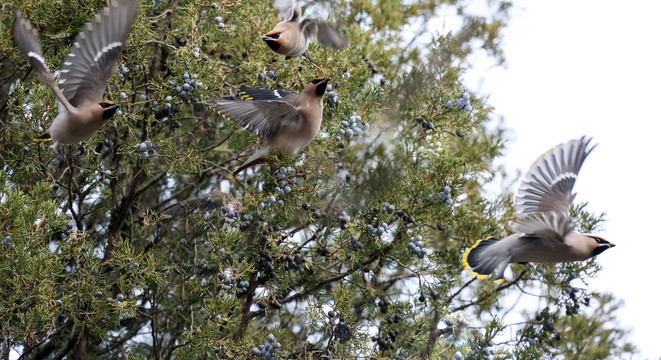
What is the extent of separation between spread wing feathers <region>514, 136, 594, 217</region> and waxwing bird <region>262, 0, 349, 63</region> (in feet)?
4.36

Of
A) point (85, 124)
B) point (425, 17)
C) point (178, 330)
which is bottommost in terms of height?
point (178, 330)

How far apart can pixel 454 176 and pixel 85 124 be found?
203 centimetres

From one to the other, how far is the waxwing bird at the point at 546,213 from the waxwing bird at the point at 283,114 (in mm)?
1203

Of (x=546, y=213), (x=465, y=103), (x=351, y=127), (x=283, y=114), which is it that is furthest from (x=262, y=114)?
(x=546, y=213)

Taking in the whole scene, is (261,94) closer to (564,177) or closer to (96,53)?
(96,53)

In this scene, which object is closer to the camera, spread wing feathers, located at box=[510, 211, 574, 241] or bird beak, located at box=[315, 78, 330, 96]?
spread wing feathers, located at box=[510, 211, 574, 241]

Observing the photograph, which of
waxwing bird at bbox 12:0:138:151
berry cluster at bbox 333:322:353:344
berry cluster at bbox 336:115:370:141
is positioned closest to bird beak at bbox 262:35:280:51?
berry cluster at bbox 336:115:370:141

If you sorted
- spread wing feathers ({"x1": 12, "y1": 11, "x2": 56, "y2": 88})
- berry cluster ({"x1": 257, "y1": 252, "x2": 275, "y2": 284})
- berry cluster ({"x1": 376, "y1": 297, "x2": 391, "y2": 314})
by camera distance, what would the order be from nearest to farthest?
spread wing feathers ({"x1": 12, "y1": 11, "x2": 56, "y2": 88}), berry cluster ({"x1": 257, "y1": 252, "x2": 275, "y2": 284}), berry cluster ({"x1": 376, "y1": 297, "x2": 391, "y2": 314})

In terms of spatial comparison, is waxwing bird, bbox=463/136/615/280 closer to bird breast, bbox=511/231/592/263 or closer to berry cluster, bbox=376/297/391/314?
bird breast, bbox=511/231/592/263

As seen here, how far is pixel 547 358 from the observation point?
5.20 metres

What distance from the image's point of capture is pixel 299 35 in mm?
4629

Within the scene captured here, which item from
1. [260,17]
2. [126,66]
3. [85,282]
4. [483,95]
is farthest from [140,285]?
[483,95]

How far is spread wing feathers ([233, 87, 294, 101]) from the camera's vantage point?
4.55m

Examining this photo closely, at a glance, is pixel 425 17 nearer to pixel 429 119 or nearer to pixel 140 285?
pixel 429 119
